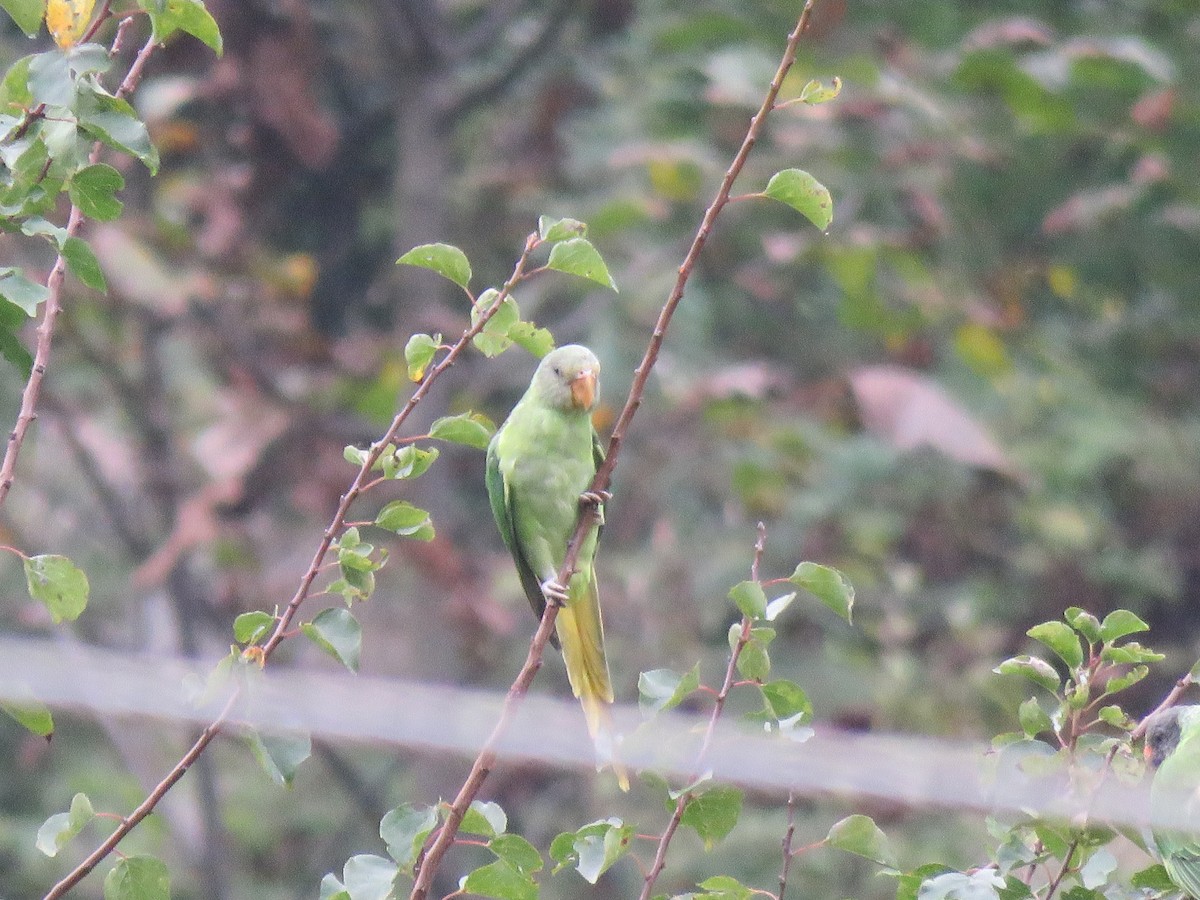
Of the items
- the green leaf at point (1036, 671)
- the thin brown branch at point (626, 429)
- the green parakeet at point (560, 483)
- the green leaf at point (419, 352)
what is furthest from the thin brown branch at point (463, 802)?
the green parakeet at point (560, 483)

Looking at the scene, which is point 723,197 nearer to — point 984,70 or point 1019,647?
point 984,70

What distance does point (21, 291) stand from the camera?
134 centimetres

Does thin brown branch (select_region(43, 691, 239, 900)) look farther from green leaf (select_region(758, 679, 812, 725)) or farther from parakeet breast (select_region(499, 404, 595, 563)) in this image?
parakeet breast (select_region(499, 404, 595, 563))

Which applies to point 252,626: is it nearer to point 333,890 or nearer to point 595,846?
point 333,890

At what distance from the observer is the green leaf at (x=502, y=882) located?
133cm

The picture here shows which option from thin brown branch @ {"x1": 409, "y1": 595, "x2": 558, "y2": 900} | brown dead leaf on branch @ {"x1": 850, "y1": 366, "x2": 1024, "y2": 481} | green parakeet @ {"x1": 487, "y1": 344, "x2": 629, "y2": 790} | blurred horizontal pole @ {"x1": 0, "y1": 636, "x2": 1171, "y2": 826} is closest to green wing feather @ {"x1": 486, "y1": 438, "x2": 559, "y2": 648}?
green parakeet @ {"x1": 487, "y1": 344, "x2": 629, "y2": 790}

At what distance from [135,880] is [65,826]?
87mm

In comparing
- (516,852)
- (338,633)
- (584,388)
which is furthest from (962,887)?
(584,388)

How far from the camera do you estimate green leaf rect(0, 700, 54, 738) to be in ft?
4.28

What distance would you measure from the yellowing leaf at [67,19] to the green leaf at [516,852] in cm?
90

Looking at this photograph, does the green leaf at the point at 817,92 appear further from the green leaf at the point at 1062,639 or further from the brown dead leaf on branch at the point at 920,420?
the brown dead leaf on branch at the point at 920,420

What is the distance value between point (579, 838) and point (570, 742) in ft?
1.35

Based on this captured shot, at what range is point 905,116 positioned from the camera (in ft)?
13.6

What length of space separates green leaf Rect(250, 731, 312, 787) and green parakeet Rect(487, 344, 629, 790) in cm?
92
